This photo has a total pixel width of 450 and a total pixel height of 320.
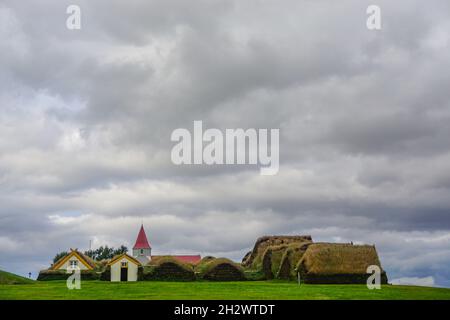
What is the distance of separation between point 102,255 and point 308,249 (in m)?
73.2

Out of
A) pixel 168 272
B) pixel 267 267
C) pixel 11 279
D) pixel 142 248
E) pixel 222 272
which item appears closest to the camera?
pixel 11 279

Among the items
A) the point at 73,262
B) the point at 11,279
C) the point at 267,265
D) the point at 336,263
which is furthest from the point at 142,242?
the point at 336,263

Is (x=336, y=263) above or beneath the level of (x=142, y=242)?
beneath

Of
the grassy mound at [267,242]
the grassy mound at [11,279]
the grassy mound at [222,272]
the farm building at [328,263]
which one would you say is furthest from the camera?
the grassy mound at [267,242]

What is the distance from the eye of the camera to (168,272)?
6347 centimetres

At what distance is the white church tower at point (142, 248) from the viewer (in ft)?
337

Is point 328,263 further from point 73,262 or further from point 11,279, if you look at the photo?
point 11,279

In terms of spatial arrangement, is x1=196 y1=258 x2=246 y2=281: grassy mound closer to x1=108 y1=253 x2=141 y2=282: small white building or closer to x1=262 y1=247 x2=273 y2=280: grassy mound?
x1=262 y1=247 x2=273 y2=280: grassy mound

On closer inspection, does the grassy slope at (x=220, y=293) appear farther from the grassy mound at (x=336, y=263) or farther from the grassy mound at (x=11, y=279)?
the grassy mound at (x=11, y=279)

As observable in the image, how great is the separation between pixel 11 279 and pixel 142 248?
4717cm

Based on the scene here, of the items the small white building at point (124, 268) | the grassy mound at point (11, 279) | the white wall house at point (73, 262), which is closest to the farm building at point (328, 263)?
the small white building at point (124, 268)

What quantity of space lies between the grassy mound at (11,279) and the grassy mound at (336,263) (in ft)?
98.6

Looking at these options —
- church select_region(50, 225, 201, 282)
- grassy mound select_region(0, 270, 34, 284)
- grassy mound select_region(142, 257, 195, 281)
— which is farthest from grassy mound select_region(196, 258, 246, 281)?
grassy mound select_region(0, 270, 34, 284)
